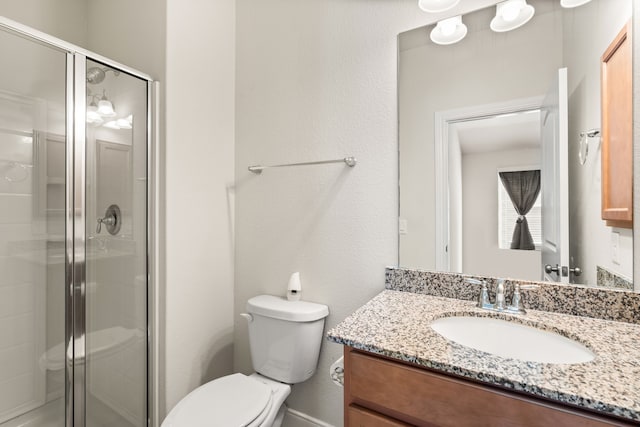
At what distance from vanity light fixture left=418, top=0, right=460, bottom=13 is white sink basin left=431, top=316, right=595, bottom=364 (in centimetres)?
114

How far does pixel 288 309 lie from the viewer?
4.75ft

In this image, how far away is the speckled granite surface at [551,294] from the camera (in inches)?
37.9

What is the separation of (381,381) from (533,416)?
0.32 meters

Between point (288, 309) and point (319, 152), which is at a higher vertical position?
point (319, 152)

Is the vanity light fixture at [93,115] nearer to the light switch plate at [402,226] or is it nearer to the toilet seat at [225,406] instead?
the toilet seat at [225,406]

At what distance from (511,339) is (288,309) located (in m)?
0.87

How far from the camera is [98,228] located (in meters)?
1.39

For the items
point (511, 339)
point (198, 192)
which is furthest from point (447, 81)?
point (198, 192)

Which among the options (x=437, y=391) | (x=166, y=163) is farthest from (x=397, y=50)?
(x=437, y=391)

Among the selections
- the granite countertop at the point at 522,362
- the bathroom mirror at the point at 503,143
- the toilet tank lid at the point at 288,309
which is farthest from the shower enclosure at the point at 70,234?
the bathroom mirror at the point at 503,143

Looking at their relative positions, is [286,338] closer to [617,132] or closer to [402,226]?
[402,226]

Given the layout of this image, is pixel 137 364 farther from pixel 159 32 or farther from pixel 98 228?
pixel 159 32

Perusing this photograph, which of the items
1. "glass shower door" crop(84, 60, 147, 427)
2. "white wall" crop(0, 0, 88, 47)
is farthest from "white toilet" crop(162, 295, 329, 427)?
"white wall" crop(0, 0, 88, 47)

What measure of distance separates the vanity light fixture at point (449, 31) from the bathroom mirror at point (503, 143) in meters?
0.02
